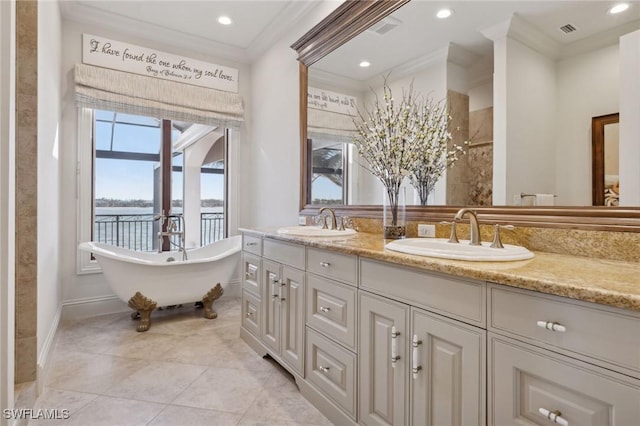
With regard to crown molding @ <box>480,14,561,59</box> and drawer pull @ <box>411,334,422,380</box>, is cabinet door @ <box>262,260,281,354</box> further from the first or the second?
crown molding @ <box>480,14,561,59</box>

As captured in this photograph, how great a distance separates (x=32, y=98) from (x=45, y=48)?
23.9 inches

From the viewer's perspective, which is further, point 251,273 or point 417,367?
point 251,273

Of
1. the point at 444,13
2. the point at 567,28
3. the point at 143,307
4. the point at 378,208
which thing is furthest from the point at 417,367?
the point at 143,307

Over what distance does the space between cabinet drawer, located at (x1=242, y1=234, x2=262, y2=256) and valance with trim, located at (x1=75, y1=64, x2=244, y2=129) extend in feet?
5.70

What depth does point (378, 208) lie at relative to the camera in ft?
7.52

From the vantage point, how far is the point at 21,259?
5.91 ft

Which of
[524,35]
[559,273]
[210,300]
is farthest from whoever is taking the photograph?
[210,300]

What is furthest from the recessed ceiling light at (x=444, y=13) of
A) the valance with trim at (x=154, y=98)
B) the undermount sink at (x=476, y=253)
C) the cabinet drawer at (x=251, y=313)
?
the valance with trim at (x=154, y=98)

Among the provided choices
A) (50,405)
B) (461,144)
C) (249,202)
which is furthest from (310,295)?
(249,202)

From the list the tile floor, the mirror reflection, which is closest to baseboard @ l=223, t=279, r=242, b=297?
the tile floor

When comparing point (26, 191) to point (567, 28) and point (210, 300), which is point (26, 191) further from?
point (567, 28)

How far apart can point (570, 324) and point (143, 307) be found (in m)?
2.96

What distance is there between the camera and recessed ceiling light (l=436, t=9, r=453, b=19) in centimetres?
184

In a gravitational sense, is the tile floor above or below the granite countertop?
below
